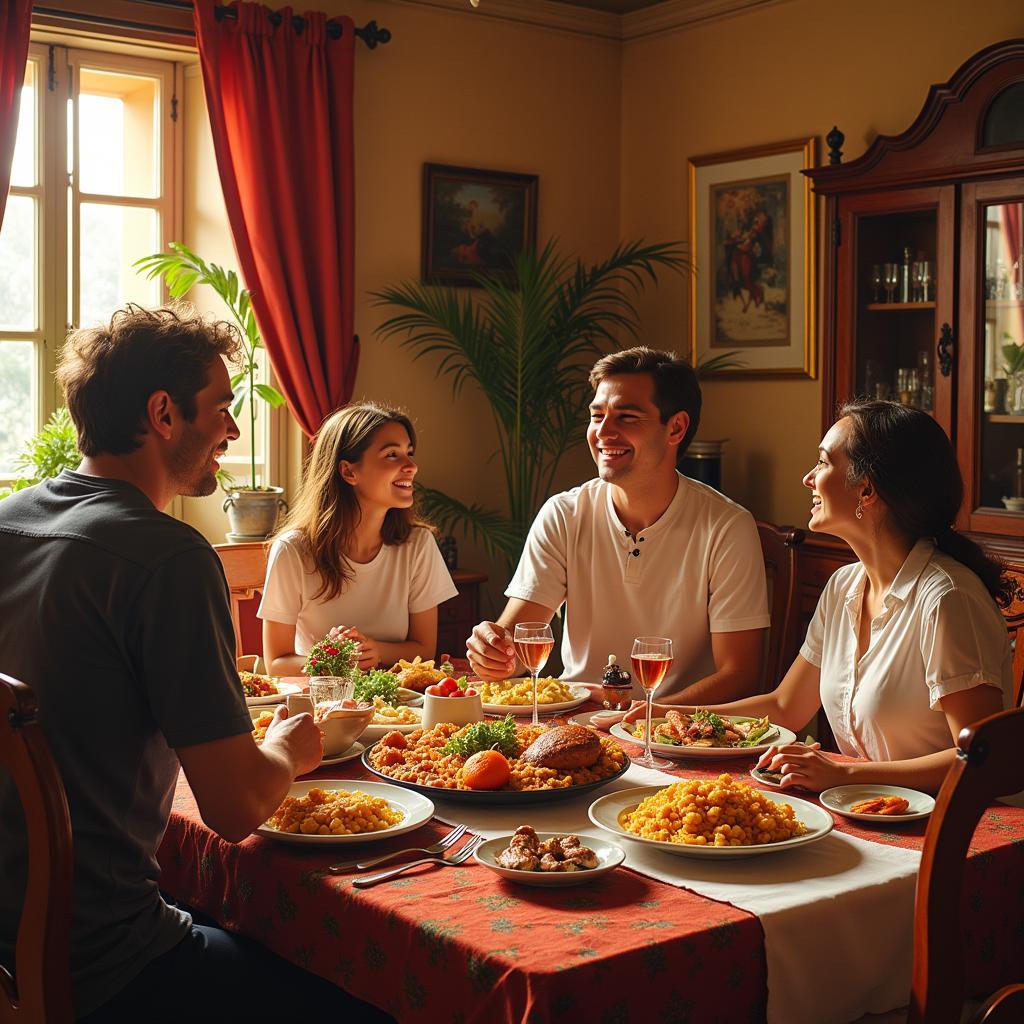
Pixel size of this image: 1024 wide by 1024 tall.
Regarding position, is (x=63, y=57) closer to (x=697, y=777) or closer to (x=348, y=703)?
(x=348, y=703)

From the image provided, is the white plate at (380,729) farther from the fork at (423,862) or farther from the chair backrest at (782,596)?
the chair backrest at (782,596)

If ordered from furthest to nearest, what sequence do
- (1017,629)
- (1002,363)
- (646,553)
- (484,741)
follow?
(1002,363) → (646,553) → (1017,629) → (484,741)

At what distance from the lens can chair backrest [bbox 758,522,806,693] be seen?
2941mm

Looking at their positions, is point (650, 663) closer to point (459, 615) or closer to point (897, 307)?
point (897, 307)

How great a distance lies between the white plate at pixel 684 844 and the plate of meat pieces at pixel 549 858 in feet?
0.20

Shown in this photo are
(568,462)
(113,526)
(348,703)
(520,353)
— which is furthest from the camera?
(568,462)

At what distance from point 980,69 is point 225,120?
2380mm

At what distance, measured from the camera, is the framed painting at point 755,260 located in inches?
187

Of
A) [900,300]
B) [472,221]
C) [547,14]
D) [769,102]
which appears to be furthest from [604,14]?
[900,300]

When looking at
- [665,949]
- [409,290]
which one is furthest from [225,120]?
[665,949]

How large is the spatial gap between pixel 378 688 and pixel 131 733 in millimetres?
811

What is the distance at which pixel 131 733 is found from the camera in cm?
163

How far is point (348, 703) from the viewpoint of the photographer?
7.07ft

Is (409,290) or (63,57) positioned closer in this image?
(63,57)
